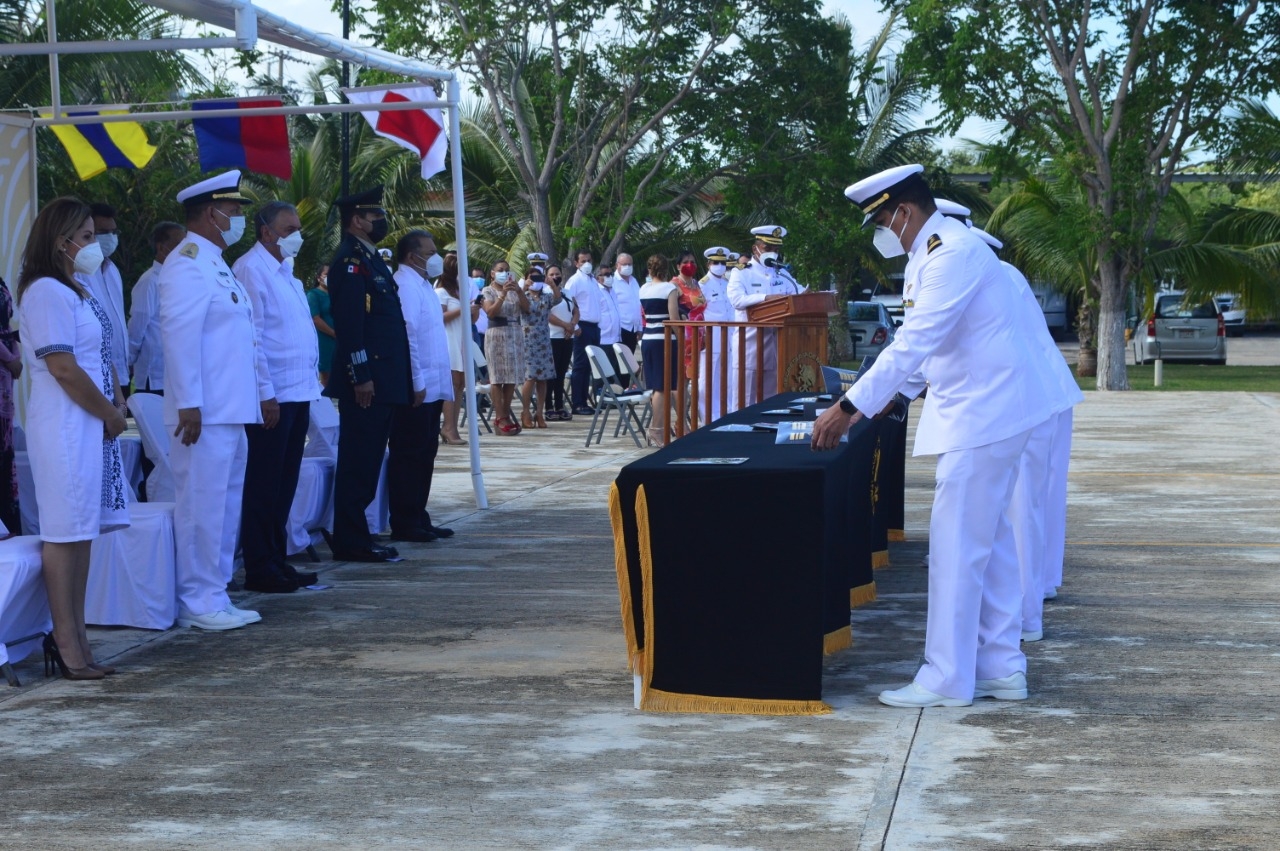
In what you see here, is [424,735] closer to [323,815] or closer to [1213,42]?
[323,815]

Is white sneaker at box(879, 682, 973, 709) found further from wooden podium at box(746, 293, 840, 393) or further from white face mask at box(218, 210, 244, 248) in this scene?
wooden podium at box(746, 293, 840, 393)

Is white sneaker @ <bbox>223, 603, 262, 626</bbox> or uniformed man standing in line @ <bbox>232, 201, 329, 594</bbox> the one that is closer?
white sneaker @ <bbox>223, 603, 262, 626</bbox>

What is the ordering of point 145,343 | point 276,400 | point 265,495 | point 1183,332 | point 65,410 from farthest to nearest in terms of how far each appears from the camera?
point 1183,332, point 145,343, point 265,495, point 276,400, point 65,410

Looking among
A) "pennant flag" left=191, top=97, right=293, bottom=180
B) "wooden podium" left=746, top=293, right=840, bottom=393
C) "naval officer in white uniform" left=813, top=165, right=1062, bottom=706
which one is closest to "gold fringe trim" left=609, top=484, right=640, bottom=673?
"naval officer in white uniform" left=813, top=165, right=1062, bottom=706

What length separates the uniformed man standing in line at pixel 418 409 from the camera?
371 inches

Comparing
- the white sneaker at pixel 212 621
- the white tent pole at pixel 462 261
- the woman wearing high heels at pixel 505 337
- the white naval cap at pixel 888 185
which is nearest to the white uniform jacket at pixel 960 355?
the white naval cap at pixel 888 185

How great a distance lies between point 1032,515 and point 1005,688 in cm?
119

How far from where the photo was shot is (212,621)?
6984 millimetres

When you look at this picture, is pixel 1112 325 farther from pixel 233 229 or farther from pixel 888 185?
pixel 888 185

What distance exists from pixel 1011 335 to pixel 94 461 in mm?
3414

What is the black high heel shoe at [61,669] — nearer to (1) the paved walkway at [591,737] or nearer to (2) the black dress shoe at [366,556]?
(1) the paved walkway at [591,737]

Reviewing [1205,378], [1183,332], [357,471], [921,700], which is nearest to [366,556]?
[357,471]

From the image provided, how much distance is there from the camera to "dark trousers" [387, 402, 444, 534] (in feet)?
31.0

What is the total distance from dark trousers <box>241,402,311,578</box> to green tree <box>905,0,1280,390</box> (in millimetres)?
16556
